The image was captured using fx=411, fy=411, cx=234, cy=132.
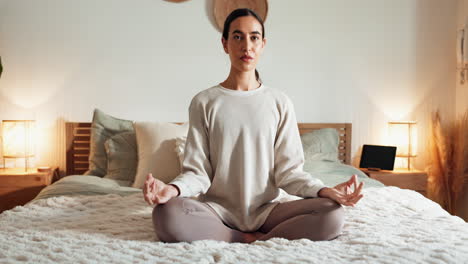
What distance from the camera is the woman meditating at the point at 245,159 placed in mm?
1337

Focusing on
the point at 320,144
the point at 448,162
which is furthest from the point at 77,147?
the point at 448,162

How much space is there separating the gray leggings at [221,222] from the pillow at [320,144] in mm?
1564

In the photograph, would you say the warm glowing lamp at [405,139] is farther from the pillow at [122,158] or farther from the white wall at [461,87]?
the pillow at [122,158]

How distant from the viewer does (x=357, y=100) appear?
339cm

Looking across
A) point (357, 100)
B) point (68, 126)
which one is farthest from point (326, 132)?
point (68, 126)

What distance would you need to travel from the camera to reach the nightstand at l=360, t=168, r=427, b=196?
302 cm

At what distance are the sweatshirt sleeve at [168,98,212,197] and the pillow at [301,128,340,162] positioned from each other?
1.49m

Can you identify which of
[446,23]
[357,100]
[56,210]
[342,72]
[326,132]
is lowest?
[56,210]

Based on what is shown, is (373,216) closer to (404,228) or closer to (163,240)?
(404,228)

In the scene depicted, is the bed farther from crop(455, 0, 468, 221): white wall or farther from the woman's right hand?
crop(455, 0, 468, 221): white wall

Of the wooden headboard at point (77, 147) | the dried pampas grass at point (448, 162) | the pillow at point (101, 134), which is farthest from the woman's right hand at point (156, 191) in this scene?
the dried pampas grass at point (448, 162)

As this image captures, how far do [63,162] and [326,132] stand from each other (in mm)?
2010

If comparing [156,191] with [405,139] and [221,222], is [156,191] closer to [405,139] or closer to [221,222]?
[221,222]

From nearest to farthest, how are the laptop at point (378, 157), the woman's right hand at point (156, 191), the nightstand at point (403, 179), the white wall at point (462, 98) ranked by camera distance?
the woman's right hand at point (156, 191), the nightstand at point (403, 179), the laptop at point (378, 157), the white wall at point (462, 98)
